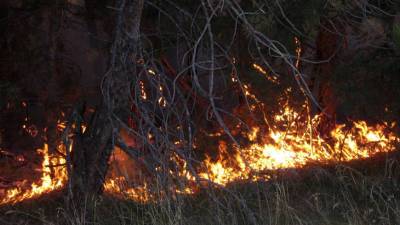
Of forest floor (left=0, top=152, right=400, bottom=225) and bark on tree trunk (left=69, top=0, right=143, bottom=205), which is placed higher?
bark on tree trunk (left=69, top=0, right=143, bottom=205)

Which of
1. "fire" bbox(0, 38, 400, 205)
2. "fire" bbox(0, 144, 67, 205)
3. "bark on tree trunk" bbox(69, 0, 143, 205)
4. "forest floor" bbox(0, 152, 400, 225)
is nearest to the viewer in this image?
"forest floor" bbox(0, 152, 400, 225)

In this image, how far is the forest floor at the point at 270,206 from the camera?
6480 mm

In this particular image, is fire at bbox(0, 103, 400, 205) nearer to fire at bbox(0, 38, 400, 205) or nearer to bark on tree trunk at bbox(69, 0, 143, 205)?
fire at bbox(0, 38, 400, 205)

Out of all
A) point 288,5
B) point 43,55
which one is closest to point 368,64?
point 288,5

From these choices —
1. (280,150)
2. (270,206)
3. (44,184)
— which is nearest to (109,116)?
(270,206)

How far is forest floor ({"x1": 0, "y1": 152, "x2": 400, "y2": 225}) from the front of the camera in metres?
6.48

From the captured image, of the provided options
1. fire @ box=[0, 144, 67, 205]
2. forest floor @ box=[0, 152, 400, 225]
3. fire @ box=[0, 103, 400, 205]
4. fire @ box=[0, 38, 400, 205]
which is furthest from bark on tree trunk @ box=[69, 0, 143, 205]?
fire @ box=[0, 144, 67, 205]

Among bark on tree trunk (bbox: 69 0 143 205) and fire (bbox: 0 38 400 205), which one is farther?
fire (bbox: 0 38 400 205)

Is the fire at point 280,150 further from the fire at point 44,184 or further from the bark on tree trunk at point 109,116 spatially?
the bark on tree trunk at point 109,116

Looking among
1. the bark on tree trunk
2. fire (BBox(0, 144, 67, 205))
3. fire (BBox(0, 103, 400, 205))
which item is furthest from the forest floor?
fire (BBox(0, 144, 67, 205))

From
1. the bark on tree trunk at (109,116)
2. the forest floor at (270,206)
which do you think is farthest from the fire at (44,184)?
the bark on tree trunk at (109,116)

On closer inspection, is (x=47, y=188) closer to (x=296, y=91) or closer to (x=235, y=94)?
(x=235, y=94)

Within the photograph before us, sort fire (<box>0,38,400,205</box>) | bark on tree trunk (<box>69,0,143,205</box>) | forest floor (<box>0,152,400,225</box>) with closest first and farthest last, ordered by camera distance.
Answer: forest floor (<box>0,152,400,225</box>) < bark on tree trunk (<box>69,0,143,205</box>) < fire (<box>0,38,400,205</box>)

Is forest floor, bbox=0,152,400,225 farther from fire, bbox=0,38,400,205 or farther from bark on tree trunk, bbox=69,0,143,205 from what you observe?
fire, bbox=0,38,400,205
